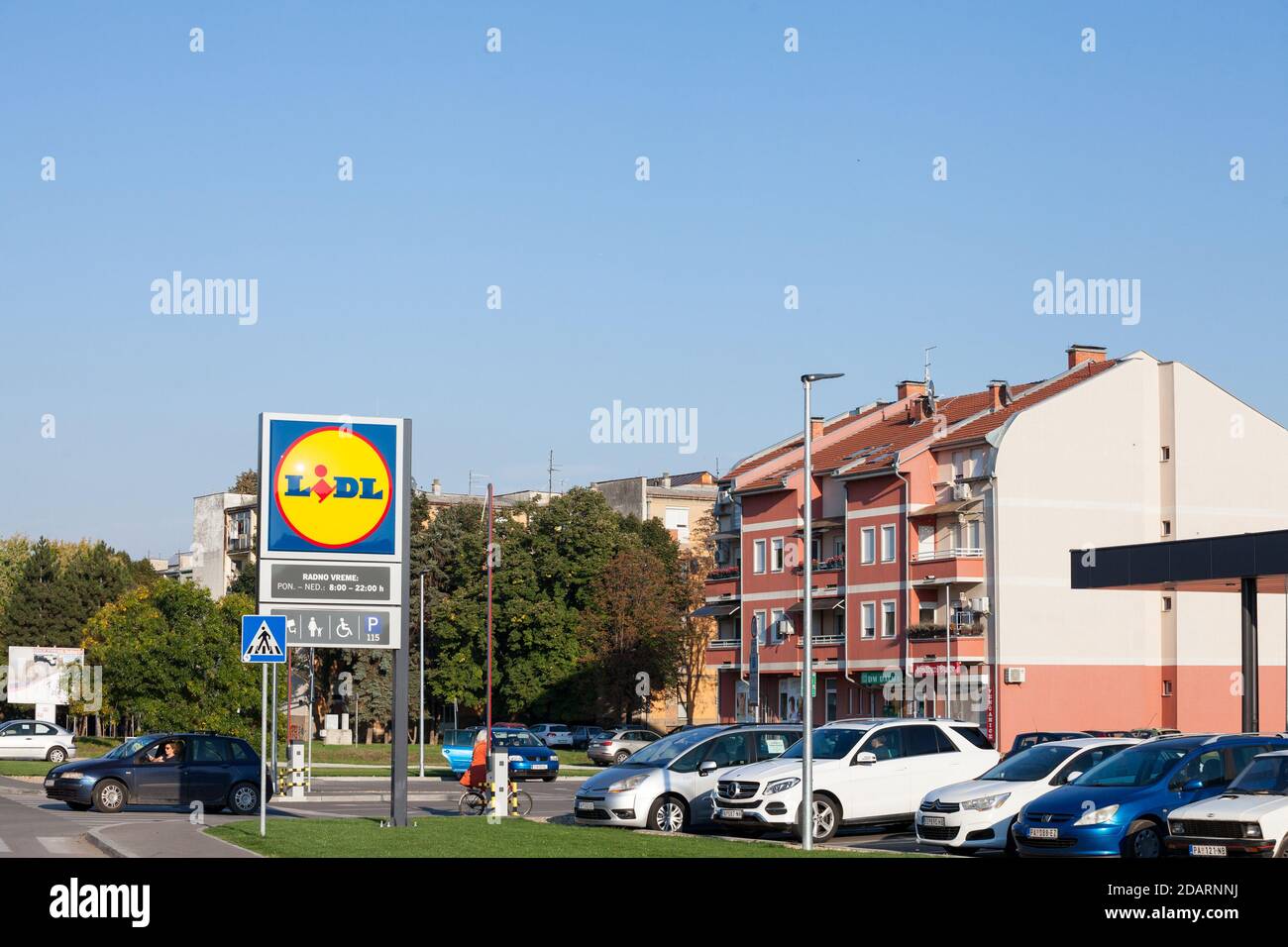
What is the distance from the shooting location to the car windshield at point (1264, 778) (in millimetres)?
17859

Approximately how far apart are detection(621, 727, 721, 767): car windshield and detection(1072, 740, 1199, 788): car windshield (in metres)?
8.13

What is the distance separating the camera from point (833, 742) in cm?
2461

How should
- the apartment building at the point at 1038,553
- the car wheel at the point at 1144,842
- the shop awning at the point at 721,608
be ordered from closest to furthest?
the car wheel at the point at 1144,842 → the apartment building at the point at 1038,553 → the shop awning at the point at 721,608

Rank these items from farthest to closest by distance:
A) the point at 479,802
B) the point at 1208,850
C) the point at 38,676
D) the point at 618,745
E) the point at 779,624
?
1. the point at 38,676
2. the point at 779,624
3. the point at 618,745
4. the point at 479,802
5. the point at 1208,850

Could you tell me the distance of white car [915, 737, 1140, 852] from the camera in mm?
20625

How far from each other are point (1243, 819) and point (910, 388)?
62542mm

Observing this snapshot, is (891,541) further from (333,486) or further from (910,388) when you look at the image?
(333,486)

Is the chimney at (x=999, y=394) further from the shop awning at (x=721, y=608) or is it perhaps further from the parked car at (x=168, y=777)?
the parked car at (x=168, y=777)

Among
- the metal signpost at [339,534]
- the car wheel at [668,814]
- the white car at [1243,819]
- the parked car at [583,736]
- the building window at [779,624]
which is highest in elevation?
the metal signpost at [339,534]

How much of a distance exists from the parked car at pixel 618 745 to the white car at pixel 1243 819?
44.4 m

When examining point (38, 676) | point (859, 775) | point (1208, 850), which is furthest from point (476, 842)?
point (38, 676)

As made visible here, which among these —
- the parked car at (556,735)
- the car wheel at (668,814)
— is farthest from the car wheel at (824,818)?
the parked car at (556,735)

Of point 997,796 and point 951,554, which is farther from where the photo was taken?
point 951,554

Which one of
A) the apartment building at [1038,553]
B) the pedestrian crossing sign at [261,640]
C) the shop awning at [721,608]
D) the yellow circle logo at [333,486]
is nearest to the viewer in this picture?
the pedestrian crossing sign at [261,640]
